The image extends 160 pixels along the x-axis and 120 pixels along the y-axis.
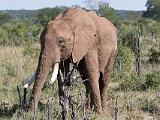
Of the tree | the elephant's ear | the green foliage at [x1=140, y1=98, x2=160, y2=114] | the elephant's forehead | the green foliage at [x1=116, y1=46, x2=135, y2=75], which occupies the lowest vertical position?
the tree

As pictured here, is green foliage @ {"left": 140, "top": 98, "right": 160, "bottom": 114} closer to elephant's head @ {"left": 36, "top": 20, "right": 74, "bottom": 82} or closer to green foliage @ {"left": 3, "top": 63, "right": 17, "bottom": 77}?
elephant's head @ {"left": 36, "top": 20, "right": 74, "bottom": 82}

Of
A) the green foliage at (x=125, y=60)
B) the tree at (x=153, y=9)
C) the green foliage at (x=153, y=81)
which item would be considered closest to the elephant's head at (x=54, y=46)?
the green foliage at (x=153, y=81)

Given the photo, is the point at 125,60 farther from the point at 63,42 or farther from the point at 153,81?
the point at 63,42

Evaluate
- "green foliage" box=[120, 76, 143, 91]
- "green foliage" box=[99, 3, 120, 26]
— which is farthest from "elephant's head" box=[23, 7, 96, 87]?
"green foliage" box=[99, 3, 120, 26]

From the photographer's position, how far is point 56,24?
7.32 metres

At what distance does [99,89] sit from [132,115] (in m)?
1.05

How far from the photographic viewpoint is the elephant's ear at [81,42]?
741cm

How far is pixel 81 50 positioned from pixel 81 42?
129 millimetres

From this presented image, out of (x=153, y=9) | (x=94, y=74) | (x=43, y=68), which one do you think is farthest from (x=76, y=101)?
(x=153, y=9)

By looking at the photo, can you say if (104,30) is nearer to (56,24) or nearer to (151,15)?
(56,24)

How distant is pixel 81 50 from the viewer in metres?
7.46

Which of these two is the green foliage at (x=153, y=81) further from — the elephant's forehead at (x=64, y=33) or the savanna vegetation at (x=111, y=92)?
the elephant's forehead at (x=64, y=33)

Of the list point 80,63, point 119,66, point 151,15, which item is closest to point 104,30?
point 80,63

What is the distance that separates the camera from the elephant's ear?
24.3ft
